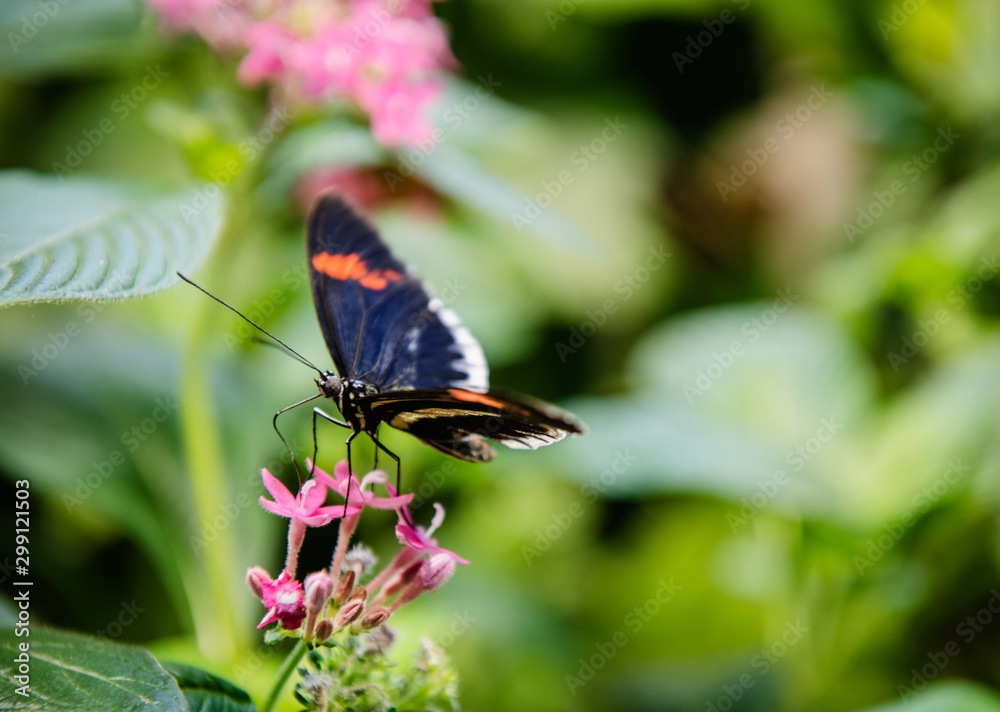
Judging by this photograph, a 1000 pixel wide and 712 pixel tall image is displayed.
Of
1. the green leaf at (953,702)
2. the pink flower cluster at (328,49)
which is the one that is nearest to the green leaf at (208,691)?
the pink flower cluster at (328,49)

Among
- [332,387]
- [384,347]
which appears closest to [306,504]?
[332,387]

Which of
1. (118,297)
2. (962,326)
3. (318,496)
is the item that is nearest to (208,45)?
(118,297)

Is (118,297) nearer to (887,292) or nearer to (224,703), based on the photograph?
(224,703)

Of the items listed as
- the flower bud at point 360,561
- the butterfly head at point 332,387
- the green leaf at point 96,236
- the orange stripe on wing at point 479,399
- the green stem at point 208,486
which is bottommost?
the green stem at point 208,486

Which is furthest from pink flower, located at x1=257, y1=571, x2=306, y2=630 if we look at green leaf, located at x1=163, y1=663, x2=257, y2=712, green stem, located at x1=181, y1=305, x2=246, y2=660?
green stem, located at x1=181, y1=305, x2=246, y2=660

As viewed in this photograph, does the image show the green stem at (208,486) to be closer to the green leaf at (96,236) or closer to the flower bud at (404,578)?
the green leaf at (96,236)

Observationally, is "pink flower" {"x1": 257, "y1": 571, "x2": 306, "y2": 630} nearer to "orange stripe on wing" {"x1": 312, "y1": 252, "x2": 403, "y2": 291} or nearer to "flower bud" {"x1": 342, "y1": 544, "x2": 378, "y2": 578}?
"flower bud" {"x1": 342, "y1": 544, "x2": 378, "y2": 578}
